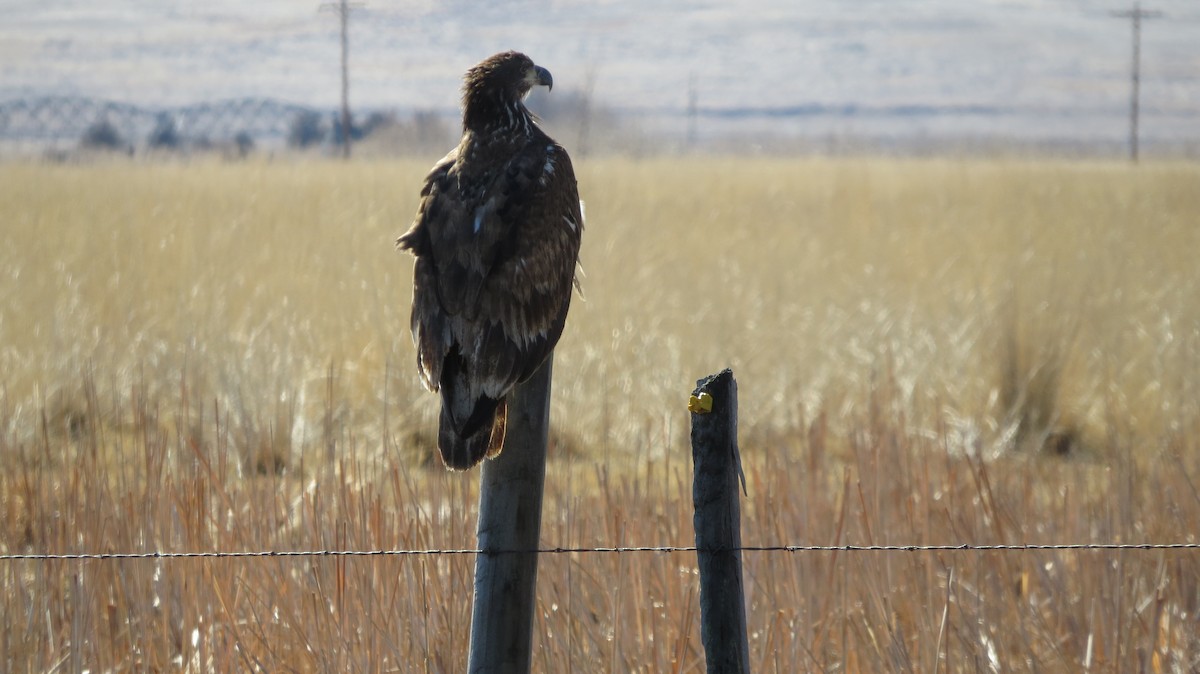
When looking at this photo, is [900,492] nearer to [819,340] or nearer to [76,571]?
[76,571]

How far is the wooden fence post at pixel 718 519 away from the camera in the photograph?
238 centimetres

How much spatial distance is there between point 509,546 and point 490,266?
0.67 meters

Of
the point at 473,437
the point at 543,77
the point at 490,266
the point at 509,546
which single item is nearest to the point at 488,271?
the point at 490,266

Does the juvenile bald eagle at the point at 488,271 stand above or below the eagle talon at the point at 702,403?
above

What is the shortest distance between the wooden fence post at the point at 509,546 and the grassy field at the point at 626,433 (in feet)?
1.20

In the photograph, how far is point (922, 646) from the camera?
374cm

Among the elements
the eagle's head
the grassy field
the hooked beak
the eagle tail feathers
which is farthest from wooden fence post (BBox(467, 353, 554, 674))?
the hooked beak

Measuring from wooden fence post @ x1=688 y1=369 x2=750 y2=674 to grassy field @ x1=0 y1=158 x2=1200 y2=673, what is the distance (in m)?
0.59

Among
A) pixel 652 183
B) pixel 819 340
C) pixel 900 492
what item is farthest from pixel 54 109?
pixel 900 492

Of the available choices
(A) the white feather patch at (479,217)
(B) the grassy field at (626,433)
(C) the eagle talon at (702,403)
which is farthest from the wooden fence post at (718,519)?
(A) the white feather patch at (479,217)

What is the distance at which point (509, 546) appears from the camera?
2715mm

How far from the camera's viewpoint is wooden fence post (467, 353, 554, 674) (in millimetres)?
2715

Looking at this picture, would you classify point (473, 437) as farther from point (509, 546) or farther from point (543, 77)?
point (543, 77)

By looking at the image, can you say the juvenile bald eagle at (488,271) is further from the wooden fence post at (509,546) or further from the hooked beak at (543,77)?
the hooked beak at (543,77)
